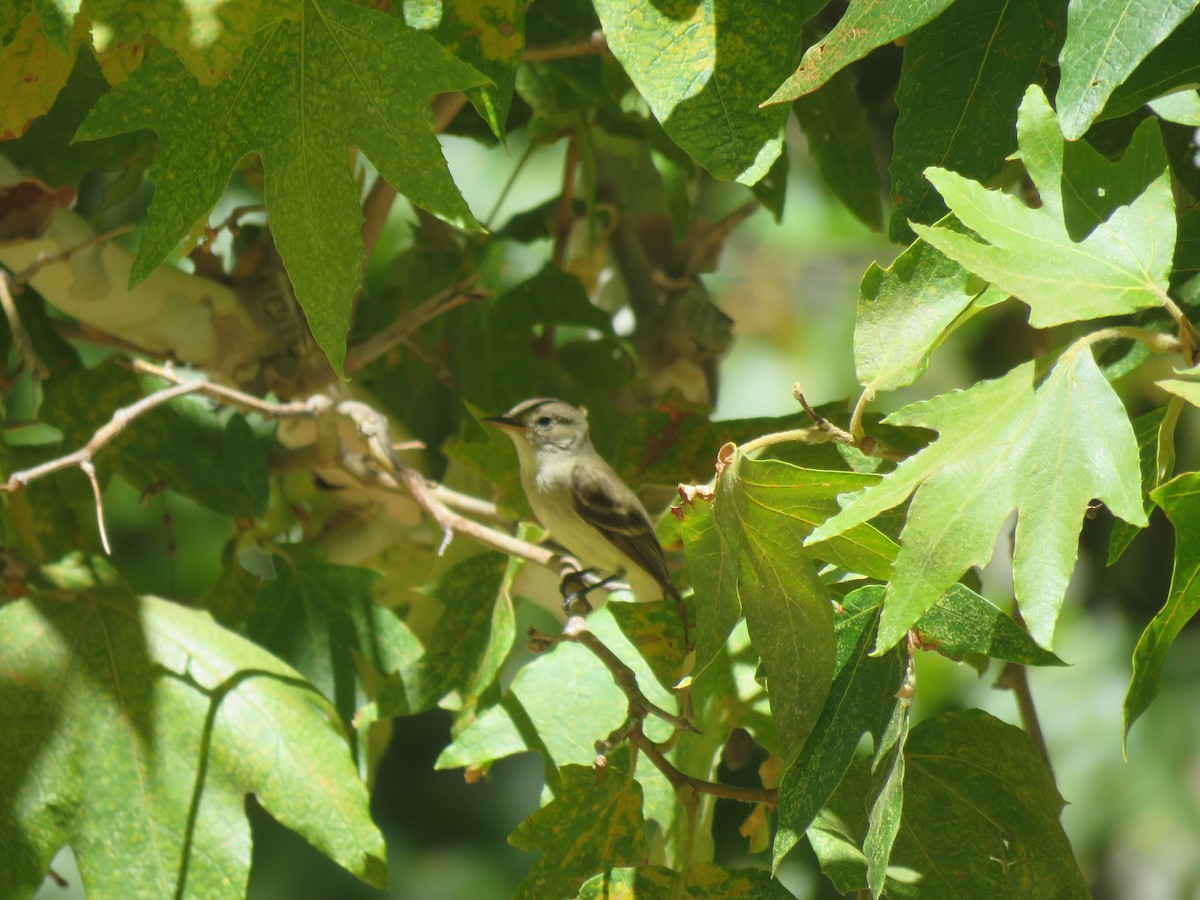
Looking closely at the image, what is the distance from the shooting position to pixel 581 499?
2.61 metres

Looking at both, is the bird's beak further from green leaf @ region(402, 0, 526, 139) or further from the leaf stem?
the leaf stem

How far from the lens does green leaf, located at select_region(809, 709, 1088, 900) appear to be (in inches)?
52.1

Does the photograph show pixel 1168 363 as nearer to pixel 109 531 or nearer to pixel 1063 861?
pixel 1063 861

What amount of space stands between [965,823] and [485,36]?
3.47 ft

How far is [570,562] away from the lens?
6.16 feet

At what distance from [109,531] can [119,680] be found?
1802 mm

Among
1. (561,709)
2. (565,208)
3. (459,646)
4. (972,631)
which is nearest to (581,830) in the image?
(561,709)

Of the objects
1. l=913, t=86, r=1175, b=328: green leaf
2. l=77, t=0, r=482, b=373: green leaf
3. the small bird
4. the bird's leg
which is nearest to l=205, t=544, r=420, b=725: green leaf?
the bird's leg

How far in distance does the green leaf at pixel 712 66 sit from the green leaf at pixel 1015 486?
0.33 metres

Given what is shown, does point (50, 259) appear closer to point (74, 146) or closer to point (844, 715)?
point (74, 146)

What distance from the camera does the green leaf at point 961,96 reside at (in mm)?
1210

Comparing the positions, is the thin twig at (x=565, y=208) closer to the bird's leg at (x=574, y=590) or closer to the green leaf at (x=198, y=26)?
the bird's leg at (x=574, y=590)

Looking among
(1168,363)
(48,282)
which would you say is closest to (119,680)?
(48,282)

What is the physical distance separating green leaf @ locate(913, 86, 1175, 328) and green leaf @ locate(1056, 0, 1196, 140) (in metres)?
0.05
